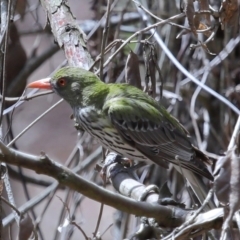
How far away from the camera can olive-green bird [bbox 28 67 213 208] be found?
3078 millimetres

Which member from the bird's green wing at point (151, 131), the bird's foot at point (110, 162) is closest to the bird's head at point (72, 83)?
the bird's green wing at point (151, 131)

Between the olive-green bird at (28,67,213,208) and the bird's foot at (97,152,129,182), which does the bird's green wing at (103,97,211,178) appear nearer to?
the olive-green bird at (28,67,213,208)

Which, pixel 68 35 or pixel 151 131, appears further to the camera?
pixel 151 131

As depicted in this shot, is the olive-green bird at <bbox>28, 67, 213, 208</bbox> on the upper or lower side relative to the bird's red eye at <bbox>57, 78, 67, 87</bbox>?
lower

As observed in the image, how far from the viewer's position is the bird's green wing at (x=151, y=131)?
312 centimetres

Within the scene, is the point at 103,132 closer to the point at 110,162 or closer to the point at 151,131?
the point at 110,162

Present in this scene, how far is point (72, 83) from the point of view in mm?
3146

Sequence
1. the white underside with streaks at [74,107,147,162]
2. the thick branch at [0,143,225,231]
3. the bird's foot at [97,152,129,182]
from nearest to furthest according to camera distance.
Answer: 1. the thick branch at [0,143,225,231]
2. the bird's foot at [97,152,129,182]
3. the white underside with streaks at [74,107,147,162]

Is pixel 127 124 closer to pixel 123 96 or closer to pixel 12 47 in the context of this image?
pixel 123 96

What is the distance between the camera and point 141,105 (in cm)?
318

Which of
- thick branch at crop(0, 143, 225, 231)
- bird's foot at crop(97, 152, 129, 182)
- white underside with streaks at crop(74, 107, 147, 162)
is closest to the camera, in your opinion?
thick branch at crop(0, 143, 225, 231)

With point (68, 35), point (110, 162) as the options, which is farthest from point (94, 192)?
point (68, 35)

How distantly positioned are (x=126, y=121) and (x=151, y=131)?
170mm

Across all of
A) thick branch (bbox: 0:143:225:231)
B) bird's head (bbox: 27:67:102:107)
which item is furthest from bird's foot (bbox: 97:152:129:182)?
thick branch (bbox: 0:143:225:231)
